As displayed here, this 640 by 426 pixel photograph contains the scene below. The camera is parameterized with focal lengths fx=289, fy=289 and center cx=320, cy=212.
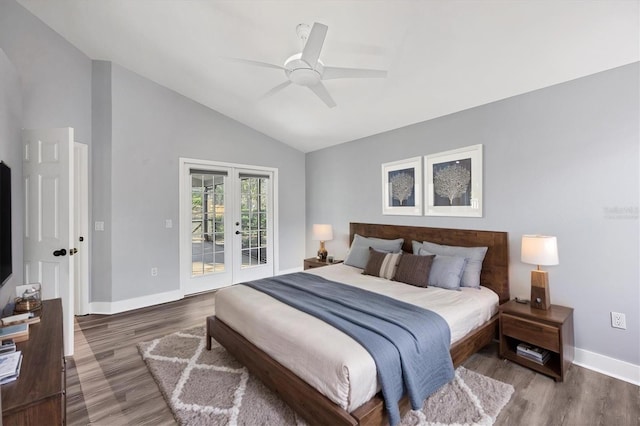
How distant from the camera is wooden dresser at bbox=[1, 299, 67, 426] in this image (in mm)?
1094

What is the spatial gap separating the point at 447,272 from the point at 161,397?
2644mm

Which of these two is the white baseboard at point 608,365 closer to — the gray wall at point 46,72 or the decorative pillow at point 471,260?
the decorative pillow at point 471,260

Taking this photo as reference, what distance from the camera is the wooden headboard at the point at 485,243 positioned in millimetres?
2912

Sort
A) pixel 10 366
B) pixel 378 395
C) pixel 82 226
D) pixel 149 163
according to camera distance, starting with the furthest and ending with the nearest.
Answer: pixel 149 163, pixel 82 226, pixel 378 395, pixel 10 366

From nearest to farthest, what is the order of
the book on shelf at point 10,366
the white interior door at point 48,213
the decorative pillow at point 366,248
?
the book on shelf at point 10,366
the white interior door at point 48,213
the decorative pillow at point 366,248

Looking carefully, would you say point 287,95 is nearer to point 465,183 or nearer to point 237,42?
point 237,42

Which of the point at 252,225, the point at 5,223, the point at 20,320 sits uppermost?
the point at 5,223

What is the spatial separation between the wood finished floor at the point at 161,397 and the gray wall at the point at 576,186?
456mm

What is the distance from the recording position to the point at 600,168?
2.40 meters

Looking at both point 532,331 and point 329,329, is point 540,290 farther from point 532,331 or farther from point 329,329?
point 329,329

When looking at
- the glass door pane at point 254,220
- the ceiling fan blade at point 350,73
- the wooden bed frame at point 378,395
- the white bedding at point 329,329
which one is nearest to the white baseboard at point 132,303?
the glass door pane at point 254,220

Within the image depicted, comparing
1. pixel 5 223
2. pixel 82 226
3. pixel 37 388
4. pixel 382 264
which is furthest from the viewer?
pixel 82 226

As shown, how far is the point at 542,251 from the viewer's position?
244 cm

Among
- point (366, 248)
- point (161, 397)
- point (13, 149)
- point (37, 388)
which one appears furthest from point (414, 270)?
point (13, 149)
